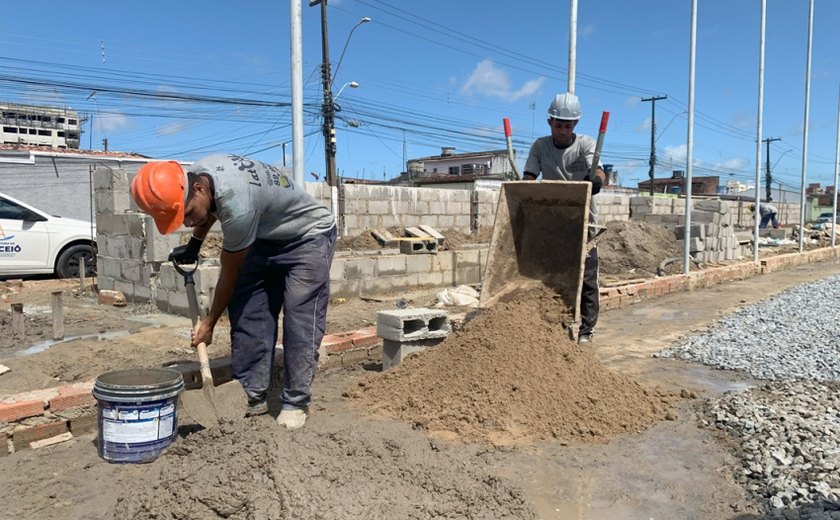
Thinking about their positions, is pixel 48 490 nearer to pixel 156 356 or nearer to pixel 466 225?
pixel 156 356

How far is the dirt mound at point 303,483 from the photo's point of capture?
6.98 feet

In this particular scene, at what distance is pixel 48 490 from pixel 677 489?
2.63 meters

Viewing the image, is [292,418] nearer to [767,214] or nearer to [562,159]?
[562,159]

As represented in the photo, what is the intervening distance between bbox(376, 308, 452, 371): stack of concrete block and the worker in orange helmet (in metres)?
0.81

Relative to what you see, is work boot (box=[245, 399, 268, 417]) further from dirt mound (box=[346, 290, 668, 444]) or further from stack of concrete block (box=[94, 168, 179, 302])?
stack of concrete block (box=[94, 168, 179, 302])

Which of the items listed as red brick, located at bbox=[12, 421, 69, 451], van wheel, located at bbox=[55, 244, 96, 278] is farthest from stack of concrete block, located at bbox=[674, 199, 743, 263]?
red brick, located at bbox=[12, 421, 69, 451]

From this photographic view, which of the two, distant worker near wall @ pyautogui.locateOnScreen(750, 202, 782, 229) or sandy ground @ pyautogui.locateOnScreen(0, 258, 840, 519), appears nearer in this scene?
sandy ground @ pyautogui.locateOnScreen(0, 258, 840, 519)

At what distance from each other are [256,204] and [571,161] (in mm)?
2628

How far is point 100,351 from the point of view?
15.0 feet

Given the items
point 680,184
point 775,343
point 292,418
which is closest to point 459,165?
point 680,184

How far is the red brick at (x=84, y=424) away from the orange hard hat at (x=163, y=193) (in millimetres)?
1208

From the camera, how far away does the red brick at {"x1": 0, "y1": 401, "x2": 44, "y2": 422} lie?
9.52 feet

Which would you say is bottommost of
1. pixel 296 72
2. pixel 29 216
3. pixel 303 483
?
pixel 303 483

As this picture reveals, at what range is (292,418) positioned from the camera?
3055mm
